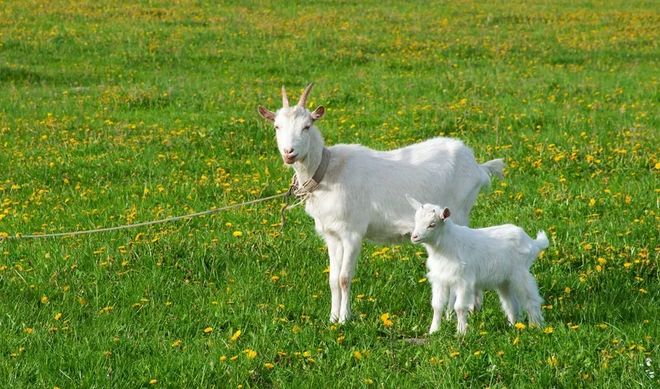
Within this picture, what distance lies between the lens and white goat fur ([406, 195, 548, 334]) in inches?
210

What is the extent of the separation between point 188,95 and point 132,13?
10683mm

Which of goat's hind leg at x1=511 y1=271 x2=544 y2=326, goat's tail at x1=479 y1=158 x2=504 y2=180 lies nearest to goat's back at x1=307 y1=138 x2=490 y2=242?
goat's tail at x1=479 y1=158 x2=504 y2=180

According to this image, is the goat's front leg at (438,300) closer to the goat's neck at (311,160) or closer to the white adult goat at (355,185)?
the white adult goat at (355,185)

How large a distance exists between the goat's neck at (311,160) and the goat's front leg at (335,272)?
51 cm

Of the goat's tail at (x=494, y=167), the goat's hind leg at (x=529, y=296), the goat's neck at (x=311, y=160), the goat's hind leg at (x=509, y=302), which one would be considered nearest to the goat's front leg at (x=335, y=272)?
the goat's neck at (x=311, y=160)

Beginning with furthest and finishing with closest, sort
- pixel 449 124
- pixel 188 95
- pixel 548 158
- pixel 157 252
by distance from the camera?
pixel 188 95
pixel 449 124
pixel 548 158
pixel 157 252

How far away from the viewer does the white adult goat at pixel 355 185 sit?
592 cm

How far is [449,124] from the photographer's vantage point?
1218 cm

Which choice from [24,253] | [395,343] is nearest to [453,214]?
[395,343]

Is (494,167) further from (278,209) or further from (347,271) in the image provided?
(278,209)

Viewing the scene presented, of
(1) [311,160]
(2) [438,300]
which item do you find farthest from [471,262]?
(1) [311,160]

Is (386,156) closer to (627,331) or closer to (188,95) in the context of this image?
(627,331)

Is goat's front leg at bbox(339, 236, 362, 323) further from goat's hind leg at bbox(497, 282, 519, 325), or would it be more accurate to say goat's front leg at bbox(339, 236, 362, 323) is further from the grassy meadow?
goat's hind leg at bbox(497, 282, 519, 325)

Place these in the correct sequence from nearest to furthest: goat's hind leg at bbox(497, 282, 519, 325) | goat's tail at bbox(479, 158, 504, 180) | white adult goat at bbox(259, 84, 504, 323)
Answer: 1. goat's hind leg at bbox(497, 282, 519, 325)
2. white adult goat at bbox(259, 84, 504, 323)
3. goat's tail at bbox(479, 158, 504, 180)
